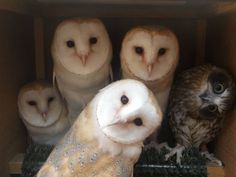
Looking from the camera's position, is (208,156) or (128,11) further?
(128,11)

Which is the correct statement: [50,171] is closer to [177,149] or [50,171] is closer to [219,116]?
[177,149]

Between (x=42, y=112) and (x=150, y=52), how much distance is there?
415 millimetres

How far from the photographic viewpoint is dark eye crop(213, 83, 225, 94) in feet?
3.31

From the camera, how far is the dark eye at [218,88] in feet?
3.31

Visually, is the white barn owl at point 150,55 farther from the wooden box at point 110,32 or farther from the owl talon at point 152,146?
the owl talon at point 152,146

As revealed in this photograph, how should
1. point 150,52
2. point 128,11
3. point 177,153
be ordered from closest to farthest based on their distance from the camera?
1. point 150,52
2. point 177,153
3. point 128,11

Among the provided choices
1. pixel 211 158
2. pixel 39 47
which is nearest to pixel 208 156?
pixel 211 158

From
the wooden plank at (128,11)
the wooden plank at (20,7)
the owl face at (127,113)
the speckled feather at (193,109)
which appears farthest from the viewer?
the wooden plank at (128,11)

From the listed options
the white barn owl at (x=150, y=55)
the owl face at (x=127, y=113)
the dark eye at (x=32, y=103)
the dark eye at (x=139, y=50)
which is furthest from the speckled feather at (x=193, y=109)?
the dark eye at (x=32, y=103)

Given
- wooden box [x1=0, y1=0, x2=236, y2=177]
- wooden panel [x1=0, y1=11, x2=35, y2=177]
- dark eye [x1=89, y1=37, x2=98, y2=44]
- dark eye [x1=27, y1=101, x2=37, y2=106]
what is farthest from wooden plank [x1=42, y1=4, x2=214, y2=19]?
dark eye [x1=27, y1=101, x2=37, y2=106]

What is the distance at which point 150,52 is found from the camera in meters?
0.95

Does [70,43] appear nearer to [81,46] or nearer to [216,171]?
[81,46]

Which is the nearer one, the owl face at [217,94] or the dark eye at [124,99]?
the dark eye at [124,99]

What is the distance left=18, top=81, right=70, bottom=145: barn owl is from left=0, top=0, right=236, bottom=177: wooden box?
34 mm
